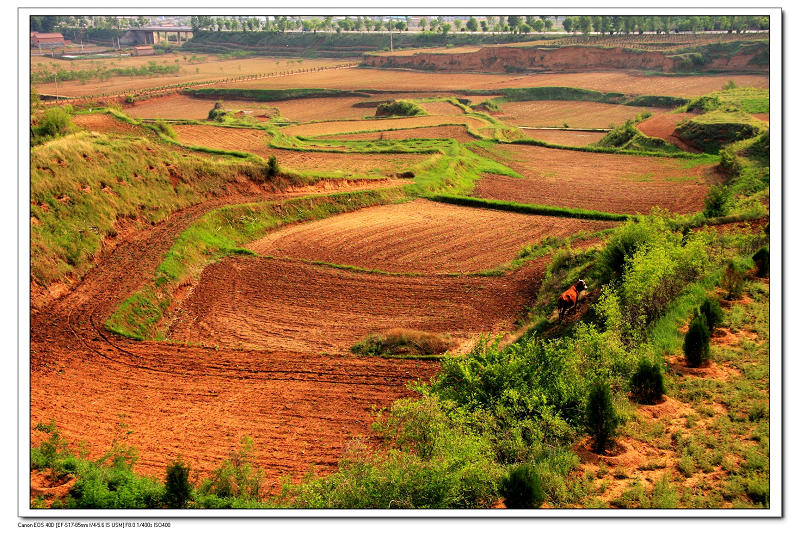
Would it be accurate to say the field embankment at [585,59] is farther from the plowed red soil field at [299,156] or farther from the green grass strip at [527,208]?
the green grass strip at [527,208]

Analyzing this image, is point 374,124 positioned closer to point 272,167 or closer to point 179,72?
point 272,167

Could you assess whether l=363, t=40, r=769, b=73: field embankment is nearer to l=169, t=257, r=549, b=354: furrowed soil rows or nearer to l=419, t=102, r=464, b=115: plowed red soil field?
l=419, t=102, r=464, b=115: plowed red soil field

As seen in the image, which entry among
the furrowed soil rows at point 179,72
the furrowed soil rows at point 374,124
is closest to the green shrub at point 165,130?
the furrowed soil rows at point 374,124

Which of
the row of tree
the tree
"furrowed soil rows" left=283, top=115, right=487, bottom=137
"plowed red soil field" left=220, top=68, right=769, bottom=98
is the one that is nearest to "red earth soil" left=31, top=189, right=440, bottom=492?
"furrowed soil rows" left=283, top=115, right=487, bottom=137

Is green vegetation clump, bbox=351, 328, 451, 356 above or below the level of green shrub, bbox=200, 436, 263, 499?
above

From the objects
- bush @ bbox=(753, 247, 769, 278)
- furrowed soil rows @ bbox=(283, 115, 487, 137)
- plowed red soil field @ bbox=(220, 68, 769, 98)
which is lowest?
bush @ bbox=(753, 247, 769, 278)
